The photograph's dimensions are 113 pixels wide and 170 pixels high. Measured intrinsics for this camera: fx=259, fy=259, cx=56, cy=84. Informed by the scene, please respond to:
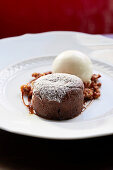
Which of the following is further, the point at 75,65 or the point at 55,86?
the point at 75,65

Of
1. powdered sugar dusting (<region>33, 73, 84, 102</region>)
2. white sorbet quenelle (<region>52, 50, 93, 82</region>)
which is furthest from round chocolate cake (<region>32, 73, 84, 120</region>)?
white sorbet quenelle (<region>52, 50, 93, 82</region>)
